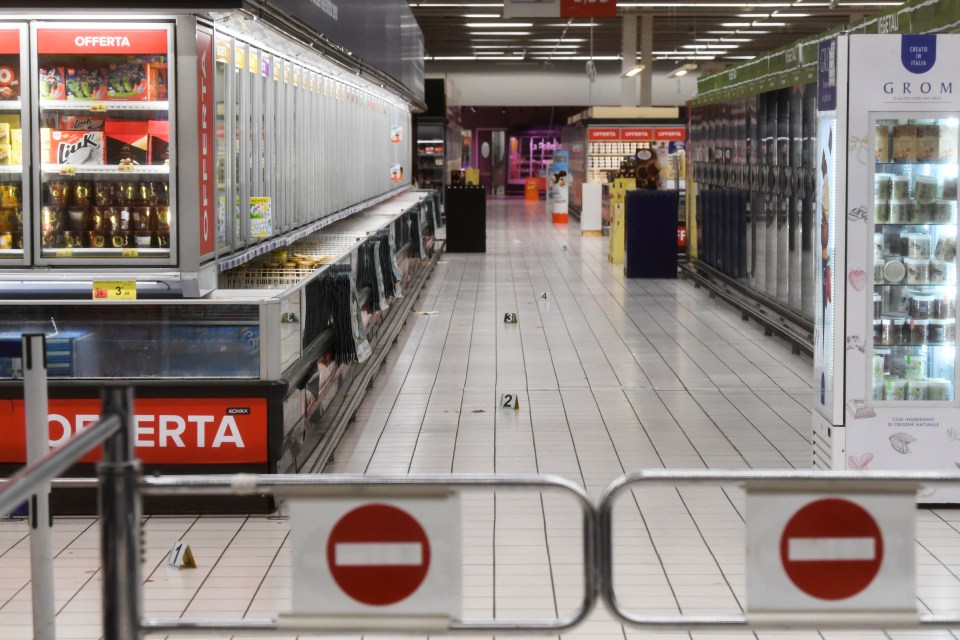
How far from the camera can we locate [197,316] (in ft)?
19.2

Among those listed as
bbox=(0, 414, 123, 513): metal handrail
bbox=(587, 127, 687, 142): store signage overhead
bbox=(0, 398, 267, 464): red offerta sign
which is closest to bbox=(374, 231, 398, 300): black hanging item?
bbox=(0, 398, 267, 464): red offerta sign

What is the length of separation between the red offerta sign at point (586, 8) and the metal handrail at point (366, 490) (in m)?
11.9

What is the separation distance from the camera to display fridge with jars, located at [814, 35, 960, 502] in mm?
5867

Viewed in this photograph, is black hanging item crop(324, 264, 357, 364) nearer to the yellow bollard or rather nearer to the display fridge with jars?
the display fridge with jars

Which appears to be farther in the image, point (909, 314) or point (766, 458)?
point (766, 458)

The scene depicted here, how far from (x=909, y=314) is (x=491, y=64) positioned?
4119 cm

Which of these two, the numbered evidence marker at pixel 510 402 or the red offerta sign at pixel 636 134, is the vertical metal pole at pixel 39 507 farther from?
the red offerta sign at pixel 636 134

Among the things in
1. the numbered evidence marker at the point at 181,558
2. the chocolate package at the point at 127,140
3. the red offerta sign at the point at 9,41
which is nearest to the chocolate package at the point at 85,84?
the chocolate package at the point at 127,140

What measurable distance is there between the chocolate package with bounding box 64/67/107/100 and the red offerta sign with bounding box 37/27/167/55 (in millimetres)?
157

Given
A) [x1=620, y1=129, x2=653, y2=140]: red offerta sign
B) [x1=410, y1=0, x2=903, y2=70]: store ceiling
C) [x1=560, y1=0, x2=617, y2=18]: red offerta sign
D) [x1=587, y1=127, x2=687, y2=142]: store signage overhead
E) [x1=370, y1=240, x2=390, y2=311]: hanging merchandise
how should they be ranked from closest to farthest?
[x1=370, y1=240, x2=390, y2=311]: hanging merchandise
[x1=560, y1=0, x2=617, y2=18]: red offerta sign
[x1=410, y1=0, x2=903, y2=70]: store ceiling
[x1=587, y1=127, x2=687, y2=142]: store signage overhead
[x1=620, y1=129, x2=653, y2=140]: red offerta sign

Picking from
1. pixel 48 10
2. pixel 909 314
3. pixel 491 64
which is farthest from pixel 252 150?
pixel 491 64

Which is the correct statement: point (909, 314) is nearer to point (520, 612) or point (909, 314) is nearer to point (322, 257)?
point (520, 612)

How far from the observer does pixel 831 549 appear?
3039 millimetres

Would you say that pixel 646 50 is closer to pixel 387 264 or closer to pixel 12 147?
pixel 387 264
